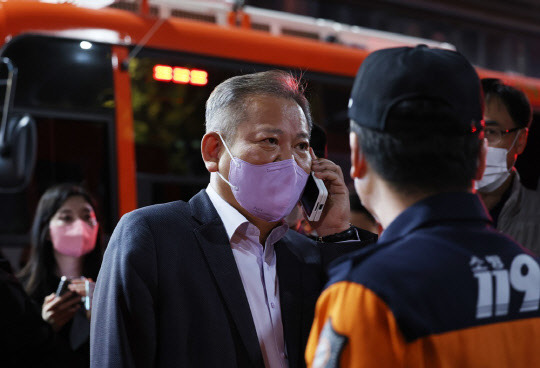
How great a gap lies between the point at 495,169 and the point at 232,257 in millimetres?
1794

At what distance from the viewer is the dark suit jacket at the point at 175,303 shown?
2.06 meters

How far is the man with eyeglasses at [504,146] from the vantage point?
11.2 feet

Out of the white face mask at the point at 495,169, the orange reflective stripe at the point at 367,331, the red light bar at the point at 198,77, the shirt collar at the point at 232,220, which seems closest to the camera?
the orange reflective stripe at the point at 367,331

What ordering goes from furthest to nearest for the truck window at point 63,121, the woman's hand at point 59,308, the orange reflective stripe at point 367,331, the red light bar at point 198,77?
the red light bar at point 198,77 < the truck window at point 63,121 < the woman's hand at point 59,308 < the orange reflective stripe at point 367,331

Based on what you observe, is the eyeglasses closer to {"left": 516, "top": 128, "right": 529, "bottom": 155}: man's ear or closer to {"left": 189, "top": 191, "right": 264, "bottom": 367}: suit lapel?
{"left": 516, "top": 128, "right": 529, "bottom": 155}: man's ear

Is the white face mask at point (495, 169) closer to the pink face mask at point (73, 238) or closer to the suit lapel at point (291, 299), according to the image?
the suit lapel at point (291, 299)

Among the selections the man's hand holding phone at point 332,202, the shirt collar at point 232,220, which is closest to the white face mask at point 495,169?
the man's hand holding phone at point 332,202

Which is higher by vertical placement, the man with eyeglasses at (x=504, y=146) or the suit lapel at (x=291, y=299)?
the man with eyeglasses at (x=504, y=146)

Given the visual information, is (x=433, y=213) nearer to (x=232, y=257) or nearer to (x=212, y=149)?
(x=232, y=257)

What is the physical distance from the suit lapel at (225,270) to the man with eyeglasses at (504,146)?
1.71 metres

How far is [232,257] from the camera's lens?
227 centimetres

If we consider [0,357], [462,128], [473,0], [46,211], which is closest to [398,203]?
[462,128]

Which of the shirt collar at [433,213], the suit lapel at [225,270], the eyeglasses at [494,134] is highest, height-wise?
the shirt collar at [433,213]

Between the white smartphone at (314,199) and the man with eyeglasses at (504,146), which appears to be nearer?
the white smartphone at (314,199)
